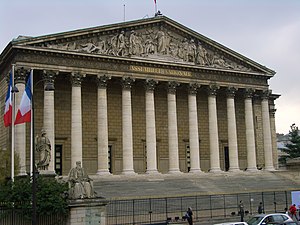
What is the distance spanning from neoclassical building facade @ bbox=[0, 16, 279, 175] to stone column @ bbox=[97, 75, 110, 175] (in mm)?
90

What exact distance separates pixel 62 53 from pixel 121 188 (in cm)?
1257

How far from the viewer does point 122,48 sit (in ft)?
139

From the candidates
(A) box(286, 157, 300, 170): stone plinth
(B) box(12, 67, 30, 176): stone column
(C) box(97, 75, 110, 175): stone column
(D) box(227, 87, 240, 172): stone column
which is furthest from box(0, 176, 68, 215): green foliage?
(A) box(286, 157, 300, 170): stone plinth

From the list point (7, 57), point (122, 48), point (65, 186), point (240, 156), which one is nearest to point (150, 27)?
point (122, 48)

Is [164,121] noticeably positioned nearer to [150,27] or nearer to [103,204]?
[150,27]

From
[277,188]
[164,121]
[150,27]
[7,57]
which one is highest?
[150,27]

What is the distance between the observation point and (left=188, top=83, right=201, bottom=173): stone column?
44938 millimetres

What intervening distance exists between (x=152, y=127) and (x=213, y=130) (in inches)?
289

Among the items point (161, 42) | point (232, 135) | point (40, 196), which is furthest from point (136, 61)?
point (40, 196)

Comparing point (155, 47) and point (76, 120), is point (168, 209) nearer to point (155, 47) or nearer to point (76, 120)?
point (76, 120)

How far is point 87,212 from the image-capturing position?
2411 cm

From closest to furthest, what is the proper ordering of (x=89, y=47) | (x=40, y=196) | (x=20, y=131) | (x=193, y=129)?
1. (x=40, y=196)
2. (x=20, y=131)
3. (x=89, y=47)
4. (x=193, y=129)

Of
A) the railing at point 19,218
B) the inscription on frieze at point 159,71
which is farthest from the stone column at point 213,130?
the railing at point 19,218

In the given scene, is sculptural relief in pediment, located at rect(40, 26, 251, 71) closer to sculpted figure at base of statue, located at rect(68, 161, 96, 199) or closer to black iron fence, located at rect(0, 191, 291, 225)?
black iron fence, located at rect(0, 191, 291, 225)
